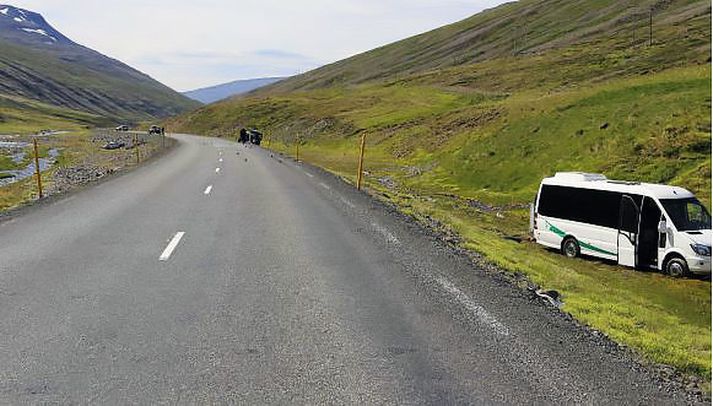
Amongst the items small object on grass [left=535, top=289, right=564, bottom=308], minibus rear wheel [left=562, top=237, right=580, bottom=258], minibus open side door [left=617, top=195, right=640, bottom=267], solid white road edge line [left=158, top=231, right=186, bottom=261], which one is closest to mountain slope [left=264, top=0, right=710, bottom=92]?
minibus rear wheel [left=562, top=237, right=580, bottom=258]

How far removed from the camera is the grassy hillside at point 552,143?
35.8 feet

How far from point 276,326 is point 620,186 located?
1326 cm

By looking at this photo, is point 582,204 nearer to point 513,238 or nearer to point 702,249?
point 513,238

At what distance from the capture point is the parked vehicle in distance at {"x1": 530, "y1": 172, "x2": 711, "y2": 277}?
15.1 m

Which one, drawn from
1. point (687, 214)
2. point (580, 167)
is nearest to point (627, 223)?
point (687, 214)

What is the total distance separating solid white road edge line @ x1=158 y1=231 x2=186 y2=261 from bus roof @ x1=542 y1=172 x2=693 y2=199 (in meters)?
11.6

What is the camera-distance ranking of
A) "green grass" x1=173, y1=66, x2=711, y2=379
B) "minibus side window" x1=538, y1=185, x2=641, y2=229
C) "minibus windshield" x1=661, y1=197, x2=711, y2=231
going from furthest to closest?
"minibus side window" x1=538, y1=185, x2=641, y2=229, "minibus windshield" x1=661, y1=197, x2=711, y2=231, "green grass" x1=173, y1=66, x2=711, y2=379

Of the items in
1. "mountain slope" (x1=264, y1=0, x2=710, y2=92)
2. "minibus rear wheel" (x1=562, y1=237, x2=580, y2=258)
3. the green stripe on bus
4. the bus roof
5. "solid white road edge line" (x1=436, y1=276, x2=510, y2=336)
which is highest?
"mountain slope" (x1=264, y1=0, x2=710, y2=92)

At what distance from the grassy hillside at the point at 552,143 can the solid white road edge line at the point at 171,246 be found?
5.77 metres

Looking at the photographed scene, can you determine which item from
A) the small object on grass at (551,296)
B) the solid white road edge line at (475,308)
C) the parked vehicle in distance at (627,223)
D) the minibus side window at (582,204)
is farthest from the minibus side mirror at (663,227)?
the solid white road edge line at (475,308)

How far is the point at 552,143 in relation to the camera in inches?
1219

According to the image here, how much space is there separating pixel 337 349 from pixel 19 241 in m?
8.02

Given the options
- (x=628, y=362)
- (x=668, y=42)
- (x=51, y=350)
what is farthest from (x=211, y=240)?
(x=668, y=42)

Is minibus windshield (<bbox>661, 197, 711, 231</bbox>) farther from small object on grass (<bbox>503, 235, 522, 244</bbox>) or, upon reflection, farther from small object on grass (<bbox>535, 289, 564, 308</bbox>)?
small object on grass (<bbox>535, 289, 564, 308</bbox>)
